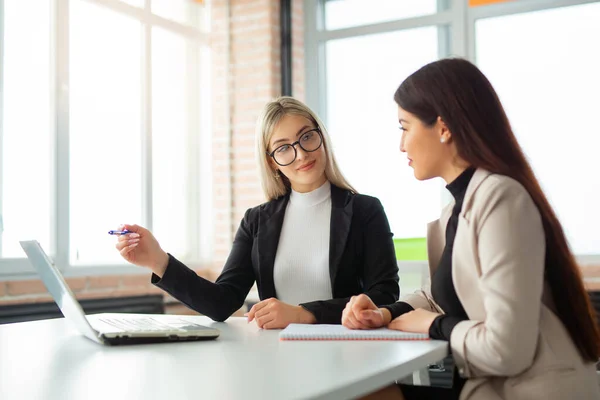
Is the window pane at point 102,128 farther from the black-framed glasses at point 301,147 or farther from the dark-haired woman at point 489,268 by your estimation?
the dark-haired woman at point 489,268

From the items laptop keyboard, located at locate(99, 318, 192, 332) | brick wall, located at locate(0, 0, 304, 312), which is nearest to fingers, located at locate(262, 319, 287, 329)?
laptop keyboard, located at locate(99, 318, 192, 332)

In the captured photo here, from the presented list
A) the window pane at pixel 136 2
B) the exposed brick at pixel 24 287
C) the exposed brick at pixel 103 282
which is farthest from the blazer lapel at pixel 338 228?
the window pane at pixel 136 2

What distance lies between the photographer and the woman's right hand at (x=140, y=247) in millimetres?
1936

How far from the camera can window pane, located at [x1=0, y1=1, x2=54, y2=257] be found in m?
3.77

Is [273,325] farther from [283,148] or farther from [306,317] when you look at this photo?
[283,148]

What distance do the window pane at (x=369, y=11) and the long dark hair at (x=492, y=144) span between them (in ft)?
11.4

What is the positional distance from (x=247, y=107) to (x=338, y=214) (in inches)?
112

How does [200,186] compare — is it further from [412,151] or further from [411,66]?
[412,151]

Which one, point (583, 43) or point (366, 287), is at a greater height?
point (583, 43)

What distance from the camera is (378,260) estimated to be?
2229 millimetres

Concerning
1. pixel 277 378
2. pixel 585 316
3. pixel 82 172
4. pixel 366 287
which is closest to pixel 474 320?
pixel 585 316

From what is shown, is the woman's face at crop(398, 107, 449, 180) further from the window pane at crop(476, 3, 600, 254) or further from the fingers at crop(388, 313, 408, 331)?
the window pane at crop(476, 3, 600, 254)

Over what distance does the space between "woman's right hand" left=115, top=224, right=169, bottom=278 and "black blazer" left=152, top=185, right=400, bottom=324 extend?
0.06 metres

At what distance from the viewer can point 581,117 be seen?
4340mm
